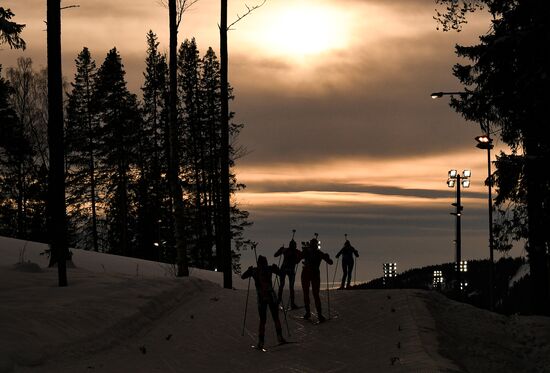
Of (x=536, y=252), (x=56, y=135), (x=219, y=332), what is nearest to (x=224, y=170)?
(x=56, y=135)

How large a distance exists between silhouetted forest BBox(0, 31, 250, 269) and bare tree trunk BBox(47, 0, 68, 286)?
34830mm

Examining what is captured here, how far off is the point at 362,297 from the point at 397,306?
1.97 metres

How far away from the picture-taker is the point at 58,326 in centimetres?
1720

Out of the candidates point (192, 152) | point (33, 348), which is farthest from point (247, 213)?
point (33, 348)

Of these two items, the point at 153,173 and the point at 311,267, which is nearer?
the point at 311,267

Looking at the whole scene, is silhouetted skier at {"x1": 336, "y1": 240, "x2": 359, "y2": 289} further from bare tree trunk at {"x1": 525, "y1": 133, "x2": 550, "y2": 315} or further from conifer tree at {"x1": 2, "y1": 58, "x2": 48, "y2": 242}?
conifer tree at {"x1": 2, "y1": 58, "x2": 48, "y2": 242}

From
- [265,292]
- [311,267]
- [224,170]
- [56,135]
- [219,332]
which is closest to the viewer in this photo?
[265,292]

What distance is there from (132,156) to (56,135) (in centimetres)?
3966

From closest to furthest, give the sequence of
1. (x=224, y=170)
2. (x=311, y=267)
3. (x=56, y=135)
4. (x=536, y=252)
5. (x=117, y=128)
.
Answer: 1. (x=311, y=267)
2. (x=56, y=135)
3. (x=536, y=252)
4. (x=224, y=170)
5. (x=117, y=128)

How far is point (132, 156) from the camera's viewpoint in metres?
61.6

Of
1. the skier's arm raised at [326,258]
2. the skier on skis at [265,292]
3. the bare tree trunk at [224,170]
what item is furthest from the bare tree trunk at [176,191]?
the skier on skis at [265,292]

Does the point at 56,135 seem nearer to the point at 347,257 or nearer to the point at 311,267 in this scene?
the point at 311,267

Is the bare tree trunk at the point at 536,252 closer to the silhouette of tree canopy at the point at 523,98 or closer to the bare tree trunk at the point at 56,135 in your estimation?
the silhouette of tree canopy at the point at 523,98

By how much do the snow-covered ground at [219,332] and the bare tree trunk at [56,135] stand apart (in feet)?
3.98
